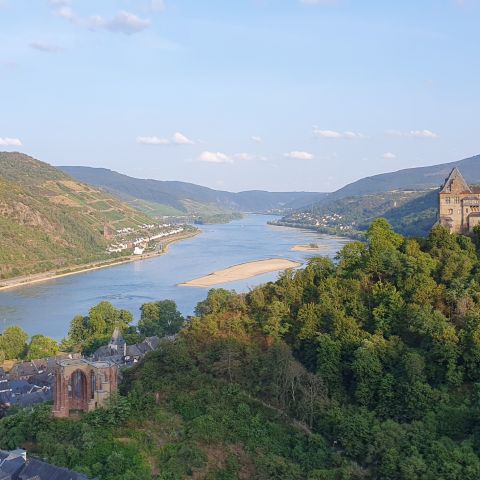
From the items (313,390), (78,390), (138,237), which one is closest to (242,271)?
(138,237)

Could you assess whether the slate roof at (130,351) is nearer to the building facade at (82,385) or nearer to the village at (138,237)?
the building facade at (82,385)

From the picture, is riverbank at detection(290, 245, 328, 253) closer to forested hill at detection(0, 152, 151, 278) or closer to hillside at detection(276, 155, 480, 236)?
hillside at detection(276, 155, 480, 236)

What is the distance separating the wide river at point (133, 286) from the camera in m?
40.4

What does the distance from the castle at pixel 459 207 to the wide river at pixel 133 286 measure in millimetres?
9766

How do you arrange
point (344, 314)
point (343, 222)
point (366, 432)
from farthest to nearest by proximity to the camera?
point (343, 222) < point (344, 314) < point (366, 432)

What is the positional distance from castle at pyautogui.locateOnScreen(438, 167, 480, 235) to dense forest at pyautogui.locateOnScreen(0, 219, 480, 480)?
215cm

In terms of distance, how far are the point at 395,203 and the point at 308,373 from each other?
321 feet

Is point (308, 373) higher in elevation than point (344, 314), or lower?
lower

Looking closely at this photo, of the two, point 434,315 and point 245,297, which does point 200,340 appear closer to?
point 245,297

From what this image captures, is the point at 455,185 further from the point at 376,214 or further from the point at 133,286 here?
the point at 376,214

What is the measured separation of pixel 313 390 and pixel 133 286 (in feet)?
118

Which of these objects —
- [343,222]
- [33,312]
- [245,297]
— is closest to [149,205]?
[343,222]

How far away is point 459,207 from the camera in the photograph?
73.3 feet

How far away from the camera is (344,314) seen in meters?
17.9
